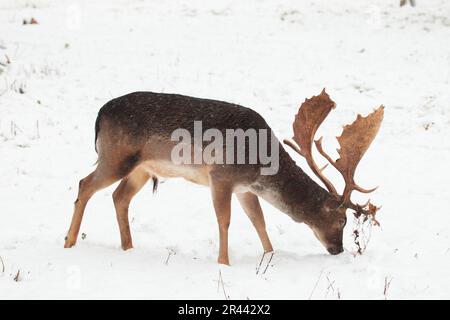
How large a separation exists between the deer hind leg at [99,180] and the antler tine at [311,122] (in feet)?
5.22

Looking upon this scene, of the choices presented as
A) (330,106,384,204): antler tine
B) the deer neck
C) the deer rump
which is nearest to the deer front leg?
the deer rump

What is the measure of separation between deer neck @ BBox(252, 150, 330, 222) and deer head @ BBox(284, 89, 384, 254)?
0.07 meters

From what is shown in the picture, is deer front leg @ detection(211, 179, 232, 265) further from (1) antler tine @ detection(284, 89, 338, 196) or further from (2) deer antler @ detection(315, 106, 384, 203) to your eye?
(2) deer antler @ detection(315, 106, 384, 203)

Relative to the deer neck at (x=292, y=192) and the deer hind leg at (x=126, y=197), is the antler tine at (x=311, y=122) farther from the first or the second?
the deer hind leg at (x=126, y=197)

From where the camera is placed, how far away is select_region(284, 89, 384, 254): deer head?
18.6 ft

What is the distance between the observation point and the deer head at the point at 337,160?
5.66m

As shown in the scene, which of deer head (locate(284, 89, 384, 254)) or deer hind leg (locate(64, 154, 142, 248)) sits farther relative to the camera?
deer hind leg (locate(64, 154, 142, 248))

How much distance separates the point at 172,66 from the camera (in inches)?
567

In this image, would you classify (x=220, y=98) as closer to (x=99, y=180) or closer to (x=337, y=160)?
(x=99, y=180)

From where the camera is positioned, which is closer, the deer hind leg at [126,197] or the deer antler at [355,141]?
the deer antler at [355,141]

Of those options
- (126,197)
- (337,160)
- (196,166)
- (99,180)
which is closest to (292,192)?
(337,160)

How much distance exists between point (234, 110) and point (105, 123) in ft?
4.28

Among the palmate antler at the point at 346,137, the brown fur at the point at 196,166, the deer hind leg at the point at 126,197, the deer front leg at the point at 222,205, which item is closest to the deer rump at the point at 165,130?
the brown fur at the point at 196,166

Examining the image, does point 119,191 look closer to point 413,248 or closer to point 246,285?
point 246,285
